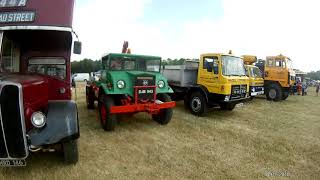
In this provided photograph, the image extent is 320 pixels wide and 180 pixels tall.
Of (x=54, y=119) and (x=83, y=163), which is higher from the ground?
(x=54, y=119)

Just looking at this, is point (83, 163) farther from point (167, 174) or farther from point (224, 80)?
point (224, 80)

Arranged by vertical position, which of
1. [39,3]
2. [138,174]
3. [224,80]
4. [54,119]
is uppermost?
[39,3]

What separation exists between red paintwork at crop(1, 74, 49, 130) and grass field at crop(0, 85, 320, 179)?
947mm

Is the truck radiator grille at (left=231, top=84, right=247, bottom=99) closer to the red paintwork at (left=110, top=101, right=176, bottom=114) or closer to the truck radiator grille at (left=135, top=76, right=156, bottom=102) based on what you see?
the red paintwork at (left=110, top=101, right=176, bottom=114)

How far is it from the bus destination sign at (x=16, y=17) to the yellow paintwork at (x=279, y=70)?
1355cm

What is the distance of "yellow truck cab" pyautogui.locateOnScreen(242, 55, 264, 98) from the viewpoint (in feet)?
42.2

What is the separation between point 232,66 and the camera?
9.52 metres

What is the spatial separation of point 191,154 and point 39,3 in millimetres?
3882

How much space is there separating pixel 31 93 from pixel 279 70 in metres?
13.8

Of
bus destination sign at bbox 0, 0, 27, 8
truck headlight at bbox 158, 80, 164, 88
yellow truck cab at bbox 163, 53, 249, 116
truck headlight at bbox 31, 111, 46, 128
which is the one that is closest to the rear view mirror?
bus destination sign at bbox 0, 0, 27, 8

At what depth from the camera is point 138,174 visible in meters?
4.52

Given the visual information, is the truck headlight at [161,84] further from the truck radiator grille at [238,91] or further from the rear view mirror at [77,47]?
the rear view mirror at [77,47]

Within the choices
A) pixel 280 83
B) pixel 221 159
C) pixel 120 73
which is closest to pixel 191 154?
pixel 221 159

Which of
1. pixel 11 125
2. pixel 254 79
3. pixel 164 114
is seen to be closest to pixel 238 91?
pixel 164 114
